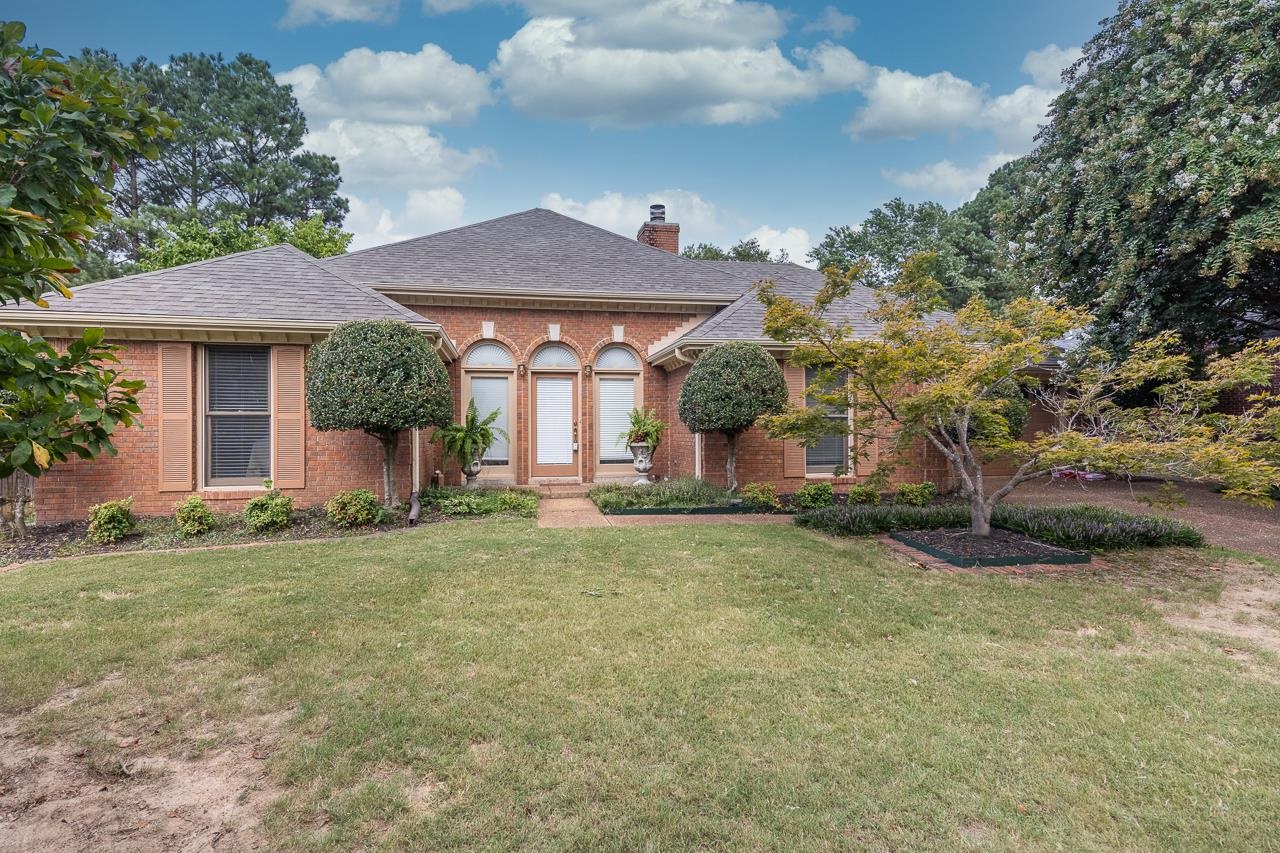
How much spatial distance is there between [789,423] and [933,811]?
543 cm

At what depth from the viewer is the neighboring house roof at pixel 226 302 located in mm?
7883

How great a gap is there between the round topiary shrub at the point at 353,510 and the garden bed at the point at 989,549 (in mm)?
6901

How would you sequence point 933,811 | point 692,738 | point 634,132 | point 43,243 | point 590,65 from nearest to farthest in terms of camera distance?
point 43,243 → point 933,811 → point 692,738 → point 590,65 → point 634,132

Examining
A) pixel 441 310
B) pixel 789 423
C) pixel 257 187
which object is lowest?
pixel 789 423

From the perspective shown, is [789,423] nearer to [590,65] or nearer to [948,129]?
[590,65]

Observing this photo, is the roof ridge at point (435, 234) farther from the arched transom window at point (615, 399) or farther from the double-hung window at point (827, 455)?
the double-hung window at point (827, 455)

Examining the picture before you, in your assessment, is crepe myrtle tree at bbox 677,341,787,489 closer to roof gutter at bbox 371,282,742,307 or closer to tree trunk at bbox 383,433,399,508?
roof gutter at bbox 371,282,742,307

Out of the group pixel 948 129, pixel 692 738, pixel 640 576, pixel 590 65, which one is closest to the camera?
pixel 692 738

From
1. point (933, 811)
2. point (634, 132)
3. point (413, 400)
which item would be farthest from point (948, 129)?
point (933, 811)

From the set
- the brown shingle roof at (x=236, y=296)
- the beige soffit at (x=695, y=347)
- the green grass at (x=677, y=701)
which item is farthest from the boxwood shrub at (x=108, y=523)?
the beige soffit at (x=695, y=347)

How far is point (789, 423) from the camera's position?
24.5ft

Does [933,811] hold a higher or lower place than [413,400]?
lower

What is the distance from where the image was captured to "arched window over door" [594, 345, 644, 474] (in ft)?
37.6

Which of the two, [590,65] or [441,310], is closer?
[441,310]
